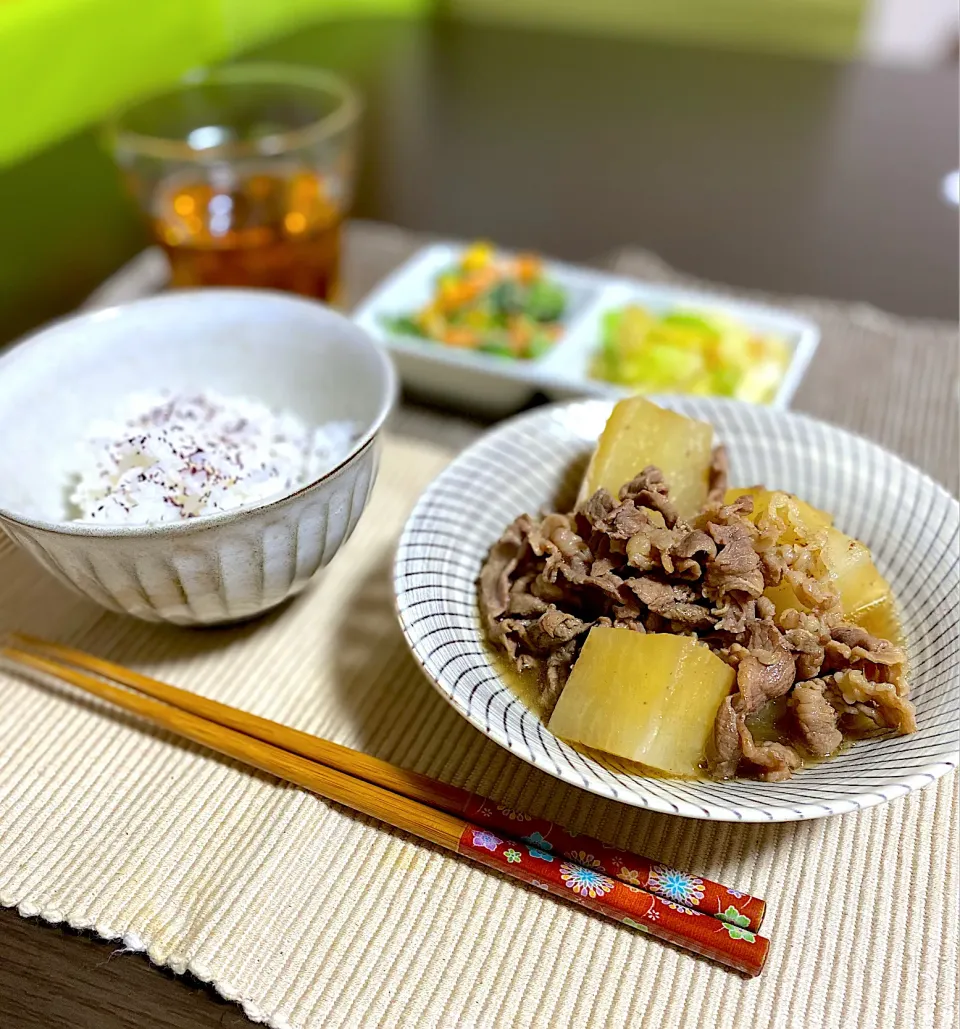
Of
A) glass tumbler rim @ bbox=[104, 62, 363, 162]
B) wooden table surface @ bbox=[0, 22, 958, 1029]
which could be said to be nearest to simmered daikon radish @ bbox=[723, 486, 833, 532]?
wooden table surface @ bbox=[0, 22, 958, 1029]

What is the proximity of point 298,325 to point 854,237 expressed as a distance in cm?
163

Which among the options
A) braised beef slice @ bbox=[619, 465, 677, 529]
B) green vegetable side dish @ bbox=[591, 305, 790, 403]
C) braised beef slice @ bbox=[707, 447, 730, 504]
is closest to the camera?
braised beef slice @ bbox=[619, 465, 677, 529]

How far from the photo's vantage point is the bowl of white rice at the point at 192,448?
109cm

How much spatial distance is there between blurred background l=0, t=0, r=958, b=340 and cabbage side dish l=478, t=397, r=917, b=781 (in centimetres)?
119

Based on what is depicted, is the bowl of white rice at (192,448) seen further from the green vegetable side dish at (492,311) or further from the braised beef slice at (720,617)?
the green vegetable side dish at (492,311)

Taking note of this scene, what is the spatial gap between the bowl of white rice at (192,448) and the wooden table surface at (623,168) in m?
0.72

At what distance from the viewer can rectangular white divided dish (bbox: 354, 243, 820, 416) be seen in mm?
1687

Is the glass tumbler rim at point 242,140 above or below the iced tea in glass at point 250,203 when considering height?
above

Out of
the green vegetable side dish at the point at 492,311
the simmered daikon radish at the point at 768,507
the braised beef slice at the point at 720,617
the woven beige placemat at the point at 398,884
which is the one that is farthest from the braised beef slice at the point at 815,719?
the green vegetable side dish at the point at 492,311

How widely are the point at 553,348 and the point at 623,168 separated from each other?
131 centimetres

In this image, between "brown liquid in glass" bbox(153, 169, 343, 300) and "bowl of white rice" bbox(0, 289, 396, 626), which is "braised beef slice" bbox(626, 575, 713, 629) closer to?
"bowl of white rice" bbox(0, 289, 396, 626)

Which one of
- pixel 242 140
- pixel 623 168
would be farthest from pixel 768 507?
pixel 623 168

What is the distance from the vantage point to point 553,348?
5.79ft

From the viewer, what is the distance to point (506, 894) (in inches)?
39.3
